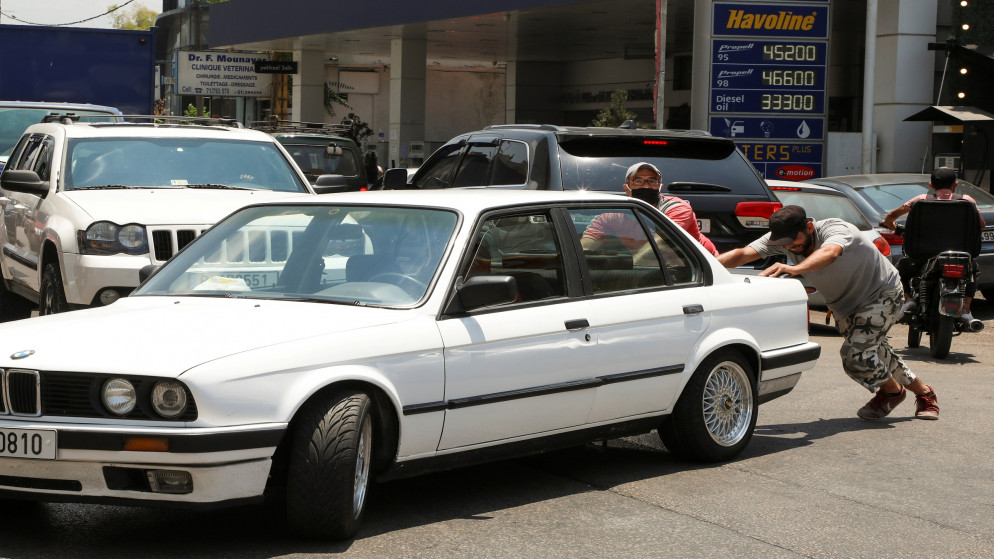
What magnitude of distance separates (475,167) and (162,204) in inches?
103

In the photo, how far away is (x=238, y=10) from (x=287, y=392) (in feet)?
129

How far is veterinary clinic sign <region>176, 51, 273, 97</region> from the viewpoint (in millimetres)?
53969

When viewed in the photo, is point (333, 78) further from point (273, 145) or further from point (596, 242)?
point (596, 242)

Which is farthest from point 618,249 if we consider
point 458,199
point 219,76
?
point 219,76

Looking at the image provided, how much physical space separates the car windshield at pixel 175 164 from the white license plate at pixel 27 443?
5495 mm

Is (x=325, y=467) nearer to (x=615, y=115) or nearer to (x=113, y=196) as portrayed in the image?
(x=113, y=196)

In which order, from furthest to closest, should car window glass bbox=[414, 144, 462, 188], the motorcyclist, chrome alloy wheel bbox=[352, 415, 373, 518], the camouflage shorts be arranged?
car window glass bbox=[414, 144, 462, 188] → the motorcyclist → the camouflage shorts → chrome alloy wheel bbox=[352, 415, 373, 518]

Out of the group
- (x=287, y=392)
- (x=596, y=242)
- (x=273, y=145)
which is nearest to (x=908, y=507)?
(x=596, y=242)

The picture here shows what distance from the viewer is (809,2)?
2191 centimetres

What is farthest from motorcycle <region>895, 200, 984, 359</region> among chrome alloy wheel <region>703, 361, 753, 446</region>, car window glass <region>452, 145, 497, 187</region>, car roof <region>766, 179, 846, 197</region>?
chrome alloy wheel <region>703, 361, 753, 446</region>

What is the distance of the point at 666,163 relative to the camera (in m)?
10.2

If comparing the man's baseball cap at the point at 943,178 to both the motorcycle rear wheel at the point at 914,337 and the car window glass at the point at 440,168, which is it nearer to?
the motorcycle rear wheel at the point at 914,337

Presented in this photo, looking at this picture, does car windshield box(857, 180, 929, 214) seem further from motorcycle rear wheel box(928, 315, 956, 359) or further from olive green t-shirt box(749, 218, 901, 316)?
olive green t-shirt box(749, 218, 901, 316)

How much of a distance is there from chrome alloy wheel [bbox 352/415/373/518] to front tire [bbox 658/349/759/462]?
2082mm
